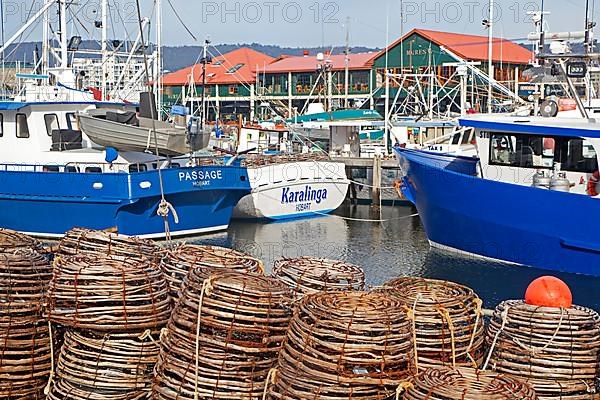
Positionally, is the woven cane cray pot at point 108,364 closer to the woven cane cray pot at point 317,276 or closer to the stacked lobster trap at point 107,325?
the stacked lobster trap at point 107,325

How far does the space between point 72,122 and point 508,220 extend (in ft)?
33.8

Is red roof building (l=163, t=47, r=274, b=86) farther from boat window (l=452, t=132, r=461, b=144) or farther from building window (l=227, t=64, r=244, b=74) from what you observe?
boat window (l=452, t=132, r=461, b=144)

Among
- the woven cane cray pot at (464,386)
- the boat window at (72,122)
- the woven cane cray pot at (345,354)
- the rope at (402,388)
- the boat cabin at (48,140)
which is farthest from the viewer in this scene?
the boat window at (72,122)

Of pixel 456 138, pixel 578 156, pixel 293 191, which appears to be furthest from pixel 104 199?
pixel 456 138

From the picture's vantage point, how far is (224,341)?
473 centimetres

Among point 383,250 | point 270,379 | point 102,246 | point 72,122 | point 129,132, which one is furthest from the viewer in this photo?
point 72,122

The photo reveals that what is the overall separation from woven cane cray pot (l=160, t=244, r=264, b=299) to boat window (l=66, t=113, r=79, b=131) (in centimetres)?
1476

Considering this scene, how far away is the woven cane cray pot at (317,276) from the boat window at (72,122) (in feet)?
50.0

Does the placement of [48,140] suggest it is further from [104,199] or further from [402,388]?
[402,388]

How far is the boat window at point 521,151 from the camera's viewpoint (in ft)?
53.0

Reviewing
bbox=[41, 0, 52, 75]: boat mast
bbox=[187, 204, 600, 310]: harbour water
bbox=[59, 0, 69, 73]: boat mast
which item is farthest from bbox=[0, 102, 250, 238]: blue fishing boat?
bbox=[41, 0, 52, 75]: boat mast

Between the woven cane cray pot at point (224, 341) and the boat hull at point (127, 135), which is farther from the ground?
the boat hull at point (127, 135)

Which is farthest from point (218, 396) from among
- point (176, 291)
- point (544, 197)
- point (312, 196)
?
point (312, 196)

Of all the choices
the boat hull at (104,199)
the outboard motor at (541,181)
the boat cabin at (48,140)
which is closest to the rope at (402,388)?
the outboard motor at (541,181)
